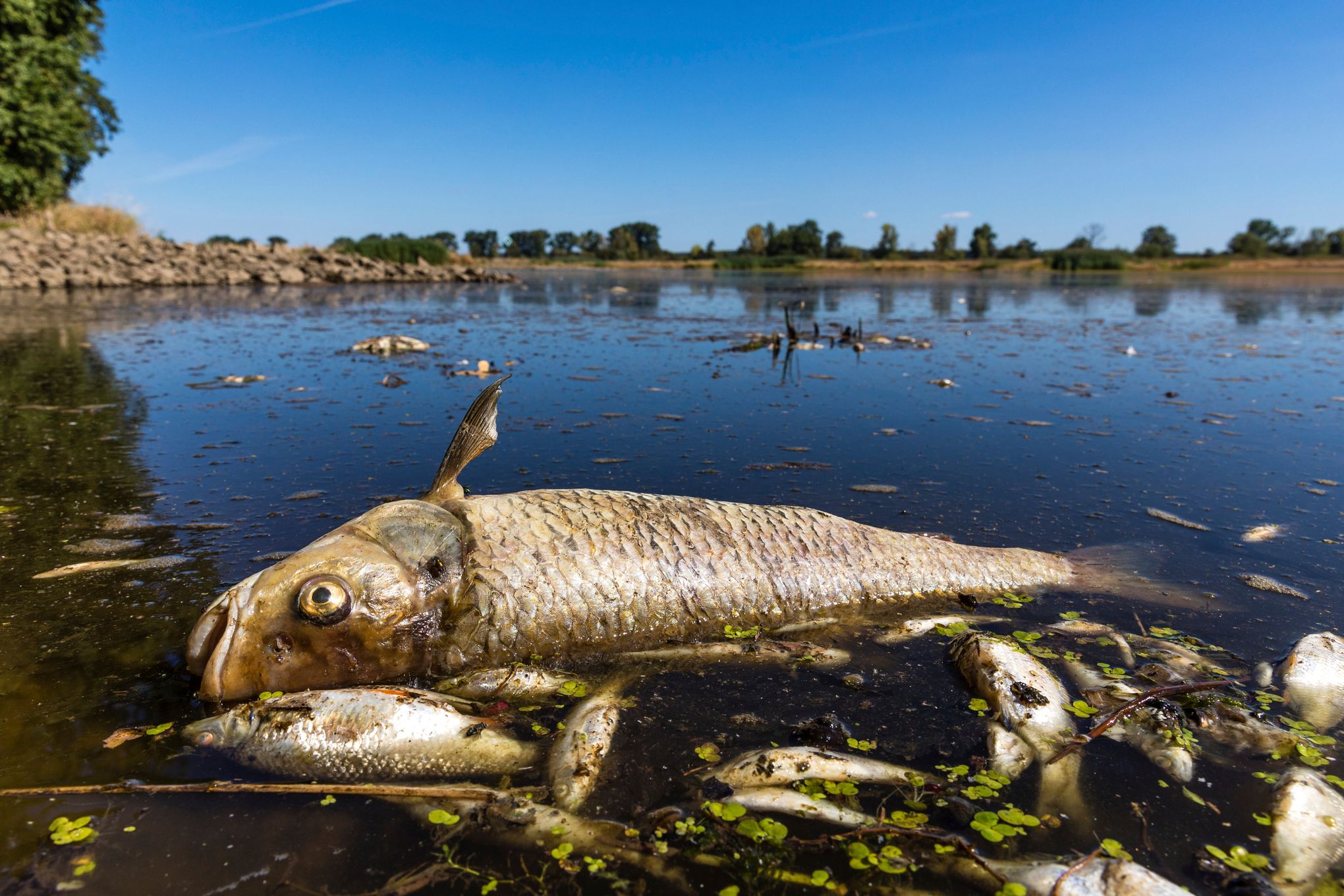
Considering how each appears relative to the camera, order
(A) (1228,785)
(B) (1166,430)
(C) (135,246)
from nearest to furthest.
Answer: (A) (1228,785), (B) (1166,430), (C) (135,246)

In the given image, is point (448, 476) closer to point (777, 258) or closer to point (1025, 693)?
point (1025, 693)

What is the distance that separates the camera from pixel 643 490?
582cm

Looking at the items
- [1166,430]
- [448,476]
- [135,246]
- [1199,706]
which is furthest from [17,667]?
[135,246]

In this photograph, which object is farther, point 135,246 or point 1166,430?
point 135,246

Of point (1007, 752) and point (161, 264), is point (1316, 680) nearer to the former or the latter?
point (1007, 752)

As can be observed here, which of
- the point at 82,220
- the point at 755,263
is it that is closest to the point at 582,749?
the point at 82,220

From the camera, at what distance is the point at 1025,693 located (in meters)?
2.97

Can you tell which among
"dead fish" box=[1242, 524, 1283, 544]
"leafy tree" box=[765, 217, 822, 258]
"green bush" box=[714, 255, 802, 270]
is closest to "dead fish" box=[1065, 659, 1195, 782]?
"dead fish" box=[1242, 524, 1283, 544]

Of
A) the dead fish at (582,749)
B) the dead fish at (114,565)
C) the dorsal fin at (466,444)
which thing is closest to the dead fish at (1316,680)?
the dead fish at (582,749)

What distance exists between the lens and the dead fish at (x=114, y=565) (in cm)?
407

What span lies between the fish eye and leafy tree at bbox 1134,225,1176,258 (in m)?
122

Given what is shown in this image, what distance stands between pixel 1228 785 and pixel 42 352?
1651cm

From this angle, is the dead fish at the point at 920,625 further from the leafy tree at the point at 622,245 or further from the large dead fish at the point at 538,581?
the leafy tree at the point at 622,245

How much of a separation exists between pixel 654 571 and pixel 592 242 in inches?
5008
